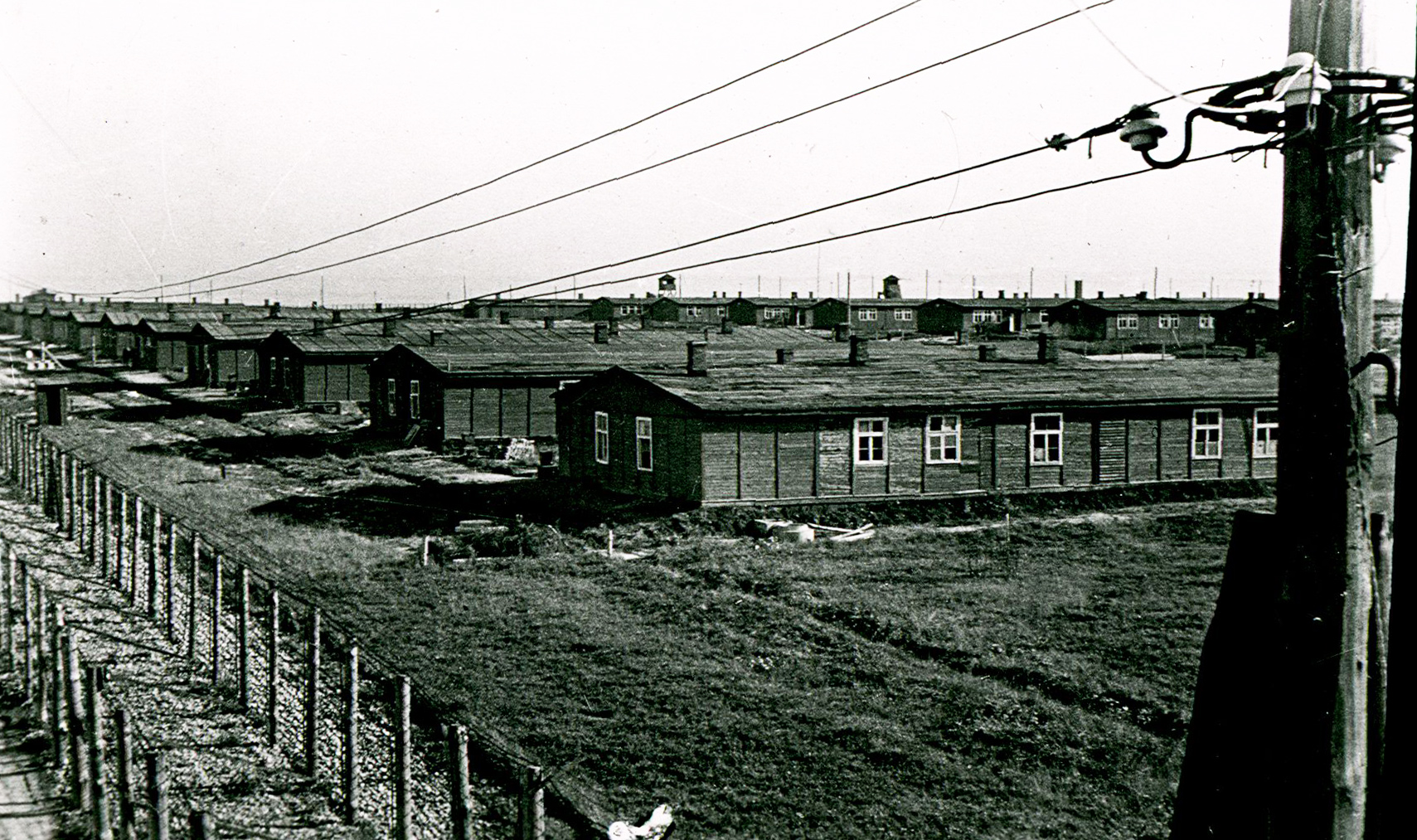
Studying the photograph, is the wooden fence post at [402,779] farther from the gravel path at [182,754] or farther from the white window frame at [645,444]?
the white window frame at [645,444]

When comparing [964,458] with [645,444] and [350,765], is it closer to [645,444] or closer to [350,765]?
[645,444]

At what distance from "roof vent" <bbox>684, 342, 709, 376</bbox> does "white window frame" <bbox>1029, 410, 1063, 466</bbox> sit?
906 cm

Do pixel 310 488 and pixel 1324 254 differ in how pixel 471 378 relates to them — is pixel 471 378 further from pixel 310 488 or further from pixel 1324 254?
pixel 1324 254

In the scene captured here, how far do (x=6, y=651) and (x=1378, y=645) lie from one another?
15.8 m

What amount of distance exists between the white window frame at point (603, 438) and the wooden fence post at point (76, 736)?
2048 centimetres

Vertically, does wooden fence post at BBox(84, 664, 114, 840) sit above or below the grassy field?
above

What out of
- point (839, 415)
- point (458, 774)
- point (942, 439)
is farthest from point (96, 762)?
point (942, 439)

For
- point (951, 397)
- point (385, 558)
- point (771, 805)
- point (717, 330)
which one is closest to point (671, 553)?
point (385, 558)

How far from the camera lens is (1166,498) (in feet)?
104

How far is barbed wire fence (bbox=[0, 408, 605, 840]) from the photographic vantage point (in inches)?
364

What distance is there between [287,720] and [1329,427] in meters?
10.9

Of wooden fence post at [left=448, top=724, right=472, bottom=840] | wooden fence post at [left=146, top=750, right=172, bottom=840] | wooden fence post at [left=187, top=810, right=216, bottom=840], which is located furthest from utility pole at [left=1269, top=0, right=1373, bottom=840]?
wooden fence post at [left=146, top=750, right=172, bottom=840]

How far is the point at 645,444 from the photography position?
98.1ft

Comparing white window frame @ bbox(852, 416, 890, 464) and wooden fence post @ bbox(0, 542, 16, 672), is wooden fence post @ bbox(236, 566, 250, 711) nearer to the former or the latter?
wooden fence post @ bbox(0, 542, 16, 672)
